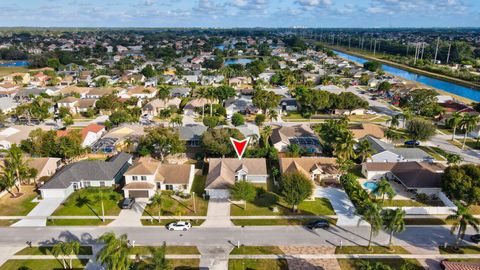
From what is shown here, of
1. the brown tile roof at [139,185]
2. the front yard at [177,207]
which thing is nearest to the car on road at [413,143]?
the front yard at [177,207]

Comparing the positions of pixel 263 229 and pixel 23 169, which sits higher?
pixel 23 169

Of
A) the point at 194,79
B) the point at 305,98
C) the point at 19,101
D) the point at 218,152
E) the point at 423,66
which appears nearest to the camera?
the point at 218,152

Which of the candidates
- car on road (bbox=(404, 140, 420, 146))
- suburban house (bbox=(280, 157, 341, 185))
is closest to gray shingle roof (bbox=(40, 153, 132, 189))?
suburban house (bbox=(280, 157, 341, 185))

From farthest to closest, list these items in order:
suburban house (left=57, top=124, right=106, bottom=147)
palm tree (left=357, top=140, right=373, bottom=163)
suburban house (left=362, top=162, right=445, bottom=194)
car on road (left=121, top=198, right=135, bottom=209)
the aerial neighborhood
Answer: suburban house (left=57, top=124, right=106, bottom=147) → palm tree (left=357, top=140, right=373, bottom=163) → suburban house (left=362, top=162, right=445, bottom=194) → car on road (left=121, top=198, right=135, bottom=209) → the aerial neighborhood

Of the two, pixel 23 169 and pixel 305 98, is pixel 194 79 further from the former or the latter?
pixel 23 169

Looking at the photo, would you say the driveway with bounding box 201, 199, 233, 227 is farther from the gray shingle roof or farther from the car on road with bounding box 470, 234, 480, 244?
the car on road with bounding box 470, 234, 480, 244

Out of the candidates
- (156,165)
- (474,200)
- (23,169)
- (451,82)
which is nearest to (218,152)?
(156,165)

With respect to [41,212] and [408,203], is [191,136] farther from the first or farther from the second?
[408,203]
